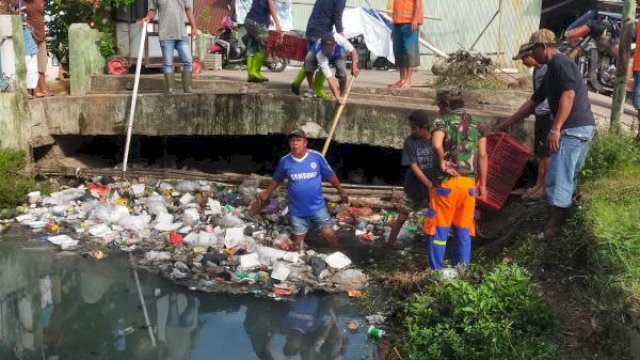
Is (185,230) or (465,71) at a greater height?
(465,71)

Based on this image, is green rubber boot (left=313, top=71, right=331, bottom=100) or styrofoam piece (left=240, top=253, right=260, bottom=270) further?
green rubber boot (left=313, top=71, right=331, bottom=100)

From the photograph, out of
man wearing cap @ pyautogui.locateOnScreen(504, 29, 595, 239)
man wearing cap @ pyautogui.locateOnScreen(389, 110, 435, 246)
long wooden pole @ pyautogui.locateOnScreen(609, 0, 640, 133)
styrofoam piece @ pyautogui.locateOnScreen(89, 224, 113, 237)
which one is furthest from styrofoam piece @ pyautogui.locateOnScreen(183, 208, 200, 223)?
long wooden pole @ pyautogui.locateOnScreen(609, 0, 640, 133)

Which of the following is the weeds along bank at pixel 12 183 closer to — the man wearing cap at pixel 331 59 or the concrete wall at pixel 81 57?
the concrete wall at pixel 81 57

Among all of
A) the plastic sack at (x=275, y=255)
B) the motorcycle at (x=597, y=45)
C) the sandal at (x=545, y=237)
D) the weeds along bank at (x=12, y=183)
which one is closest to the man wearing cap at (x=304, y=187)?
the plastic sack at (x=275, y=255)

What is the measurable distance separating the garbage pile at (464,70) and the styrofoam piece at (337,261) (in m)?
3.32

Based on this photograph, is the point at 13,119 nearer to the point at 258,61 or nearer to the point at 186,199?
the point at 186,199

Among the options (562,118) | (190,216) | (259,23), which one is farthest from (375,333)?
(259,23)

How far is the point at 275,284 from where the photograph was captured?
5797 millimetres

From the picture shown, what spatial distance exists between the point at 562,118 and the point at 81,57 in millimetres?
6319

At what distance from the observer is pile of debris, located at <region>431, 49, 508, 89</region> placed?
28.5 feet

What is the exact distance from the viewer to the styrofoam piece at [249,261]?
607 centimetres

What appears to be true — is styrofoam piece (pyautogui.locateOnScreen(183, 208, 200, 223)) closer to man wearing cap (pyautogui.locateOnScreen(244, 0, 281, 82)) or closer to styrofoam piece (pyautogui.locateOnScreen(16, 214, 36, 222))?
styrofoam piece (pyautogui.locateOnScreen(16, 214, 36, 222))

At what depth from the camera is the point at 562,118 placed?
518 centimetres

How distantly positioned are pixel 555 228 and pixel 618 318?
1.73 m
